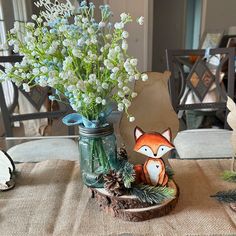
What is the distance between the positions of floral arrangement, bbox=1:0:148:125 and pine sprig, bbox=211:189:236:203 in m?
0.39

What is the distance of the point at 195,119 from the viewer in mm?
2168

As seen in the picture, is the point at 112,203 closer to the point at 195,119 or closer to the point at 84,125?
the point at 84,125

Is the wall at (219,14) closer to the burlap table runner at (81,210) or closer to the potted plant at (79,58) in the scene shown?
the burlap table runner at (81,210)

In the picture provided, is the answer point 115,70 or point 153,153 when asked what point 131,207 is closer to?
point 153,153

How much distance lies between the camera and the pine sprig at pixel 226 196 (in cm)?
74

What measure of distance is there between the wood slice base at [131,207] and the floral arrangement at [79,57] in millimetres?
229

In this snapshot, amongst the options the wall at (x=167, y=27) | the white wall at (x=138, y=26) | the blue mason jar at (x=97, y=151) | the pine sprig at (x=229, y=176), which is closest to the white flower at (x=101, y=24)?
the blue mason jar at (x=97, y=151)

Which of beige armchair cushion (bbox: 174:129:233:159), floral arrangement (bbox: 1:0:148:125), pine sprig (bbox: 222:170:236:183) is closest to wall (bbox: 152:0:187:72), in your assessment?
beige armchair cushion (bbox: 174:129:233:159)

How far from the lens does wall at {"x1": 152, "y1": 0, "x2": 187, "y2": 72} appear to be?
5.11 meters

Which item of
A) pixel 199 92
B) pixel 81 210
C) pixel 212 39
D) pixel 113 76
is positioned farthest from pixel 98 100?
pixel 212 39

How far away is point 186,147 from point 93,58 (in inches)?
37.7

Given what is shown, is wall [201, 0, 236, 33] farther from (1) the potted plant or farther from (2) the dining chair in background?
(1) the potted plant

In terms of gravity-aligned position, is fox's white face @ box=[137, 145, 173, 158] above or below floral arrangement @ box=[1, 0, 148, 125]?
below

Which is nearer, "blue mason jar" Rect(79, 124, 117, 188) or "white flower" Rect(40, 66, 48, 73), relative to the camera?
"white flower" Rect(40, 66, 48, 73)
